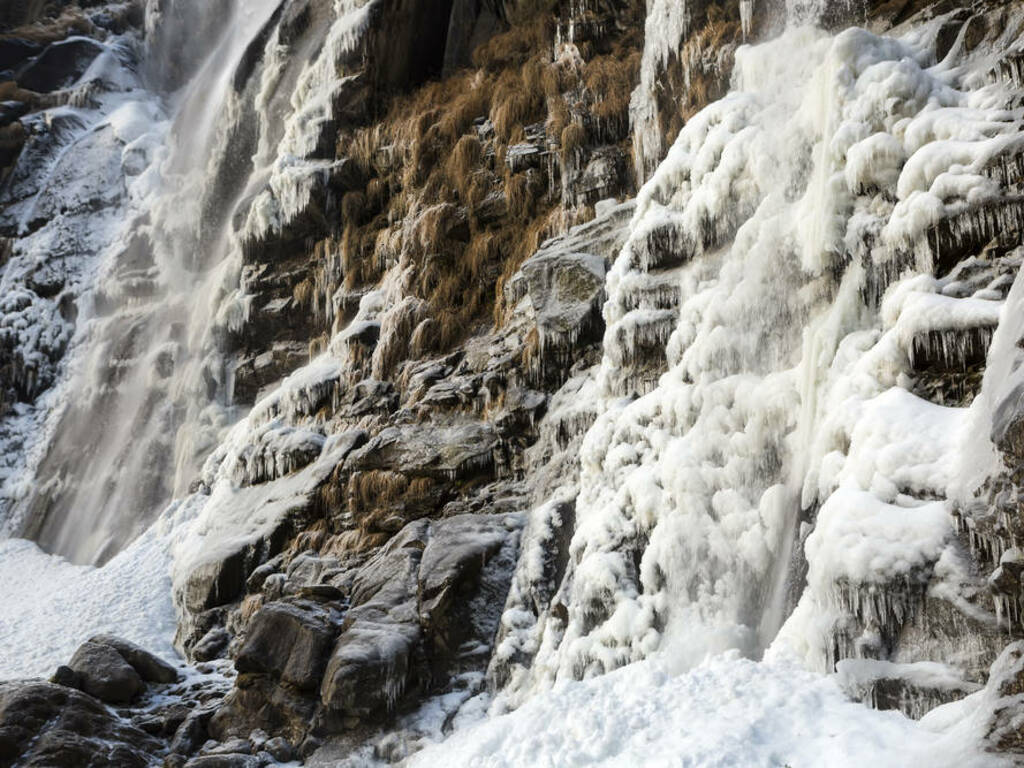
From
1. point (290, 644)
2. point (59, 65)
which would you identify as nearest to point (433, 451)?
point (290, 644)

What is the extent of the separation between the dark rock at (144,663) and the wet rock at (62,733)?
1137 mm

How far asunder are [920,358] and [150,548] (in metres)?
15.3

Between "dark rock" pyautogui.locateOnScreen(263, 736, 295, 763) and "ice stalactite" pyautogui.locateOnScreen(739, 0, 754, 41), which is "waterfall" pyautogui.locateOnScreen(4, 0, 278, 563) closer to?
"dark rock" pyautogui.locateOnScreen(263, 736, 295, 763)

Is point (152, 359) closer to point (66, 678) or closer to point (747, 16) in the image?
point (66, 678)

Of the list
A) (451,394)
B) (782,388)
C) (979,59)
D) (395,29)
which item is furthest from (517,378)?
(395,29)

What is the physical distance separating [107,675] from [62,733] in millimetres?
1418

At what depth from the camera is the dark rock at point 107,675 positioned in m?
11.8

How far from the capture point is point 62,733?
10547mm

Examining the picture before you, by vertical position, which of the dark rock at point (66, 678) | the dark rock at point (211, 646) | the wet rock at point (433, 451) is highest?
the wet rock at point (433, 451)

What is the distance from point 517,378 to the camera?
45.1 ft

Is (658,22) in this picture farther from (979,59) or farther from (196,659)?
(196,659)

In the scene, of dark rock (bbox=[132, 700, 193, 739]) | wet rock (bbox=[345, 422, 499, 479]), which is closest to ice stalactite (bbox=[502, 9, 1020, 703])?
wet rock (bbox=[345, 422, 499, 479])

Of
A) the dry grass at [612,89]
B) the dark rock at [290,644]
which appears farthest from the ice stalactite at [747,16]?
the dark rock at [290,644]

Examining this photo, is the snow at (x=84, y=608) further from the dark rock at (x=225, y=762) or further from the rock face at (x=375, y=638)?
the dark rock at (x=225, y=762)
